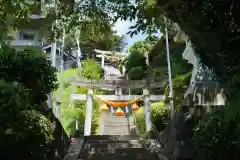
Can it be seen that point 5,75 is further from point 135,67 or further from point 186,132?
point 135,67

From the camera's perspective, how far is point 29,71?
938 cm

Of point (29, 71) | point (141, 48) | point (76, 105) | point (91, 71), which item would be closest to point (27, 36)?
point (76, 105)

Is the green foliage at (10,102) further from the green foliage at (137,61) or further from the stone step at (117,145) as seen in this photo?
the green foliage at (137,61)

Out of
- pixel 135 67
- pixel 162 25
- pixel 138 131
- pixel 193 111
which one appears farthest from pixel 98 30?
pixel 135 67

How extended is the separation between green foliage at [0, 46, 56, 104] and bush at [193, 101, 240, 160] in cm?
A: 494

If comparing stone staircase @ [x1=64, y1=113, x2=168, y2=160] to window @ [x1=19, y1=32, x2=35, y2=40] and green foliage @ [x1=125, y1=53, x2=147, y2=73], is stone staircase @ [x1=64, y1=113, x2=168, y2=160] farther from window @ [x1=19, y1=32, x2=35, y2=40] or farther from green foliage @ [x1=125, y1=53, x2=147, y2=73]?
green foliage @ [x1=125, y1=53, x2=147, y2=73]

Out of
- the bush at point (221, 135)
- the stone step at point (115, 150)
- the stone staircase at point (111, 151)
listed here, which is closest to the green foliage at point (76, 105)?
the stone staircase at point (111, 151)

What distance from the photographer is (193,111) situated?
10.0 metres

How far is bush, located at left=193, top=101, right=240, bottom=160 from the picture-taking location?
17.9ft

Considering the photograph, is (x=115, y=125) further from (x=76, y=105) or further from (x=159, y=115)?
(x=159, y=115)

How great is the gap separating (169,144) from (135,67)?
2069cm

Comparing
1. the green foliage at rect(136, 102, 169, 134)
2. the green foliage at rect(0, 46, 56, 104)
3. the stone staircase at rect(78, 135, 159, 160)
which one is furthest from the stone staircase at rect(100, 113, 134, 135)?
the green foliage at rect(0, 46, 56, 104)

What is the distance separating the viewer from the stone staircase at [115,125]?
2425cm

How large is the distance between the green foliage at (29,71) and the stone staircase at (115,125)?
48.5 feet
